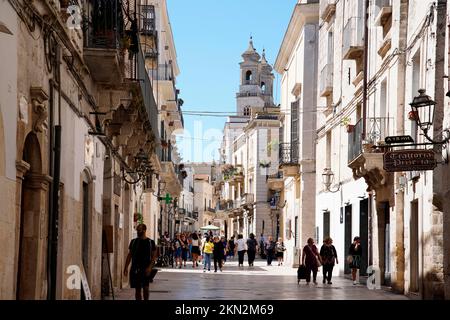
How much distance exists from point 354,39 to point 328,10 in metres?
5.42

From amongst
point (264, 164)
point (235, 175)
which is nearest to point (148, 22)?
point (264, 164)

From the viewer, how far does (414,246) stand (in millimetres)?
19359

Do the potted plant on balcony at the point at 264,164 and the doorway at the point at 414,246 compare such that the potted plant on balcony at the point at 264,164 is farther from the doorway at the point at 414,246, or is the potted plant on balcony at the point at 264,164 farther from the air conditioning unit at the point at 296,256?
the doorway at the point at 414,246

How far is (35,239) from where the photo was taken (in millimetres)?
10359

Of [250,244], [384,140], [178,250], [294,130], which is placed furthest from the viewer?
[250,244]

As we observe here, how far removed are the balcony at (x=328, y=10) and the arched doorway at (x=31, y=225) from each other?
20.6 meters

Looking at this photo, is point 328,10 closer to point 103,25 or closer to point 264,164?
point 103,25

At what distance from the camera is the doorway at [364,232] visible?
985 inches

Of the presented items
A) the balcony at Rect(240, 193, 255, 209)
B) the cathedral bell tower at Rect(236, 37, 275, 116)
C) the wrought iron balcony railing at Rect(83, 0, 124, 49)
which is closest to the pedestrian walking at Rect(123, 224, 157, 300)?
the wrought iron balcony railing at Rect(83, 0, 124, 49)

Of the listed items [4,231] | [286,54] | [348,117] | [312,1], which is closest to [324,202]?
[348,117]

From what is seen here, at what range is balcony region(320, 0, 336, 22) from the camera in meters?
29.9

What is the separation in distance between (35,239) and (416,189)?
33.2 ft

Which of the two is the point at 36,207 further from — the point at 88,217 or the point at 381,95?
the point at 381,95

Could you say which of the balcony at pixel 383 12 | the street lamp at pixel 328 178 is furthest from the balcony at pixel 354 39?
the street lamp at pixel 328 178
